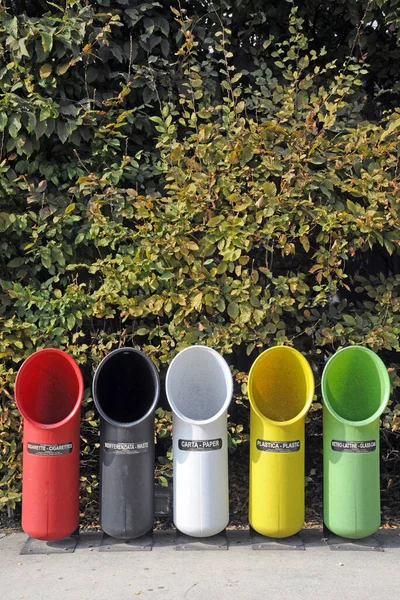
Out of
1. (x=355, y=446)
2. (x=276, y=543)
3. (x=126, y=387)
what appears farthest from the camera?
(x=126, y=387)

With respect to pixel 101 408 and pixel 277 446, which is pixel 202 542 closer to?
pixel 277 446

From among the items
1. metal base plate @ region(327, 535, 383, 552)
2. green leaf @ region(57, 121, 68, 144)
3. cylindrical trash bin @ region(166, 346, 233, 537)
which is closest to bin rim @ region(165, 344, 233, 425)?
cylindrical trash bin @ region(166, 346, 233, 537)

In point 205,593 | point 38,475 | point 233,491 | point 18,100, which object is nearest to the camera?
point 205,593

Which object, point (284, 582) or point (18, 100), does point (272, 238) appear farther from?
point (284, 582)

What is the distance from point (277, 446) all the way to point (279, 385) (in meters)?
0.54

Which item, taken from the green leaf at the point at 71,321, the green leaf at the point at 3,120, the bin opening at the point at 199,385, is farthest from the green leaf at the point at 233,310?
the green leaf at the point at 3,120

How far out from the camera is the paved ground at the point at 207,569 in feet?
12.5

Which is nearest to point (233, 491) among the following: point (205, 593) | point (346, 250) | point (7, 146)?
point (205, 593)

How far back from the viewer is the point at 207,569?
13.5 ft

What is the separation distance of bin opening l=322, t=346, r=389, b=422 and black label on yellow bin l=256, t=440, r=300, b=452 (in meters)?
0.41

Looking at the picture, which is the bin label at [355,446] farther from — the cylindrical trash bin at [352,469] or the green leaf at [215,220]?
the green leaf at [215,220]

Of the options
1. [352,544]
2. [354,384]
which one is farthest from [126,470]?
[354,384]

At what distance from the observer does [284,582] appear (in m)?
3.92

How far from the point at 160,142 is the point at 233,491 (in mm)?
2647
